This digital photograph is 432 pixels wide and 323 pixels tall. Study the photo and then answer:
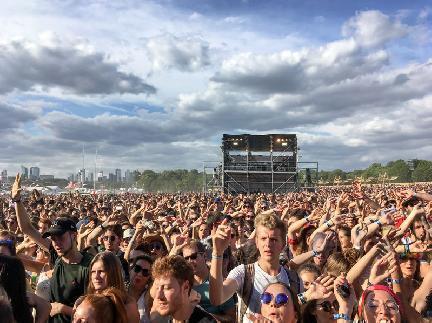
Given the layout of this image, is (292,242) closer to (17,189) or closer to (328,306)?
(328,306)

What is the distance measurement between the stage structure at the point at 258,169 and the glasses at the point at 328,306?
119ft

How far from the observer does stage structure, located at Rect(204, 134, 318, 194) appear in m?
41.2

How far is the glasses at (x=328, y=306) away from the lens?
341cm

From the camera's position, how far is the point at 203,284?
13.4ft

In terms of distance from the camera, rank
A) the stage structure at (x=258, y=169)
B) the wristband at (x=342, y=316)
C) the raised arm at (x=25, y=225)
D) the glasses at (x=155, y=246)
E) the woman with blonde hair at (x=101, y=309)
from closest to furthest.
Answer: the woman with blonde hair at (x=101, y=309) → the wristband at (x=342, y=316) → the glasses at (x=155, y=246) → the raised arm at (x=25, y=225) → the stage structure at (x=258, y=169)

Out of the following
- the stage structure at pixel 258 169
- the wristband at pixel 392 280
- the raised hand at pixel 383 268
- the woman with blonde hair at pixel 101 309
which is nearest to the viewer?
Answer: the woman with blonde hair at pixel 101 309

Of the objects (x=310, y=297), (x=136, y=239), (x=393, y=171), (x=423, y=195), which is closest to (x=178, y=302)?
(x=310, y=297)

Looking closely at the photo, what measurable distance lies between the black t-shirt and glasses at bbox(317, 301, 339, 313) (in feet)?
6.70

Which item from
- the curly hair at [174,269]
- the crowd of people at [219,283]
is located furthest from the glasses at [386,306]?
the curly hair at [174,269]

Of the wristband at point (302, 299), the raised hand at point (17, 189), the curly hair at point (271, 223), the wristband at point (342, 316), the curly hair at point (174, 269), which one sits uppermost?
the raised hand at point (17, 189)

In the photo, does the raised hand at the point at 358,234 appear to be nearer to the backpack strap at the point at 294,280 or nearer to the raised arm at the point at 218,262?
the backpack strap at the point at 294,280

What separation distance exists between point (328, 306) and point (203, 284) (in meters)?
1.14

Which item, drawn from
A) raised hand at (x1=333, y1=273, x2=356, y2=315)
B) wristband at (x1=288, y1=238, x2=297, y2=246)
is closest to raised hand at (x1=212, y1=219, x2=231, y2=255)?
raised hand at (x1=333, y1=273, x2=356, y2=315)

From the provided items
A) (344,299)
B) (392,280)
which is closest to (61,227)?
(344,299)
